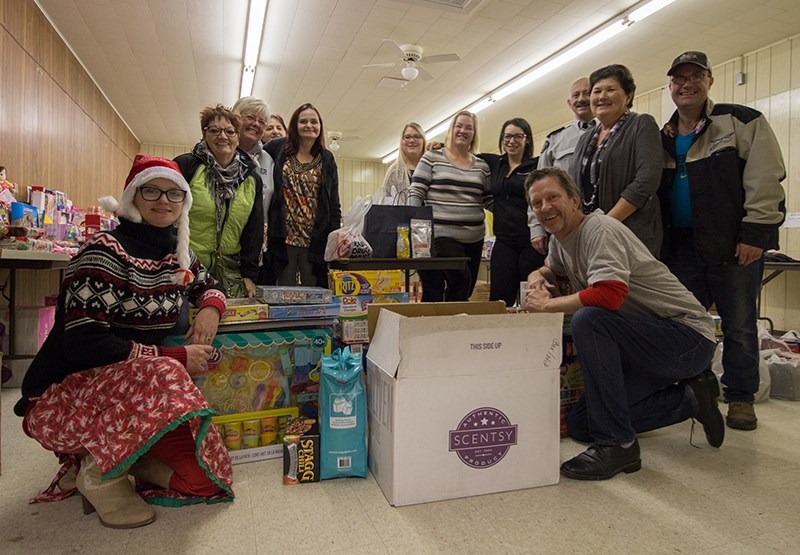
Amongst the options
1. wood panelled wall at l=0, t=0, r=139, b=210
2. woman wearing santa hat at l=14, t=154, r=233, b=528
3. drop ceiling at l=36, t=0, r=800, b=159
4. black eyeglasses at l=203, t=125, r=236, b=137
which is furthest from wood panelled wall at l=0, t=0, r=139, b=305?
woman wearing santa hat at l=14, t=154, r=233, b=528

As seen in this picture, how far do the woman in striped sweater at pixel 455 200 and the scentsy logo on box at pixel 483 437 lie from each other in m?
1.38

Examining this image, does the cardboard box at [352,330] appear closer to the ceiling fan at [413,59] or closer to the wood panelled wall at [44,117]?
the wood panelled wall at [44,117]

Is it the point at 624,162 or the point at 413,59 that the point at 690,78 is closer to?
the point at 624,162

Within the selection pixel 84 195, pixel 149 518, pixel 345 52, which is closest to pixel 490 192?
pixel 149 518

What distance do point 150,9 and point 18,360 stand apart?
338 cm

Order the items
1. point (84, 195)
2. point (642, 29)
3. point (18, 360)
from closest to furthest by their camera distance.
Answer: point (18, 360), point (642, 29), point (84, 195)

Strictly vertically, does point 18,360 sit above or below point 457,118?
below

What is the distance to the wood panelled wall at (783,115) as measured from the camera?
198 inches

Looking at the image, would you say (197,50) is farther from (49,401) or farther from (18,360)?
(49,401)

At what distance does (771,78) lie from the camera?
525cm

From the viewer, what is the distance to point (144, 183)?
1.52 meters

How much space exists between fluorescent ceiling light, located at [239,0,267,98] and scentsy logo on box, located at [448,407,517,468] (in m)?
4.44

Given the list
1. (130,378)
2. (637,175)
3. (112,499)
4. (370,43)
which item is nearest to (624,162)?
(637,175)

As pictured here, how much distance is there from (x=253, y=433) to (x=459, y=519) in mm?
825
